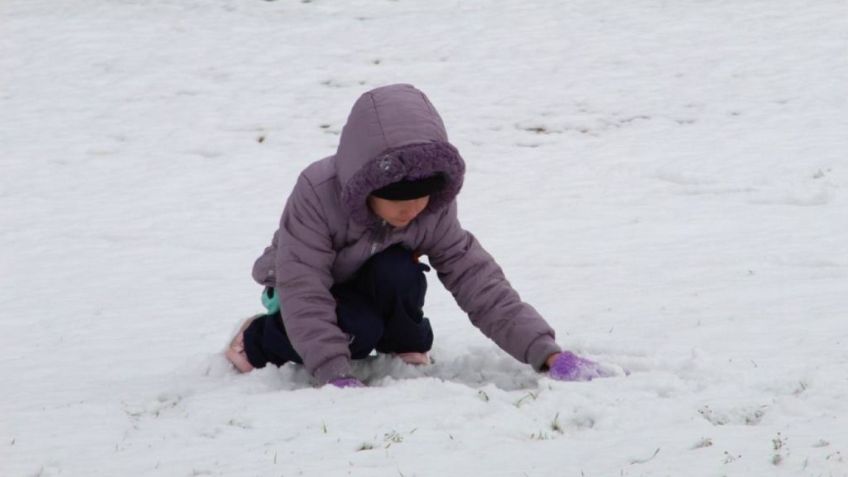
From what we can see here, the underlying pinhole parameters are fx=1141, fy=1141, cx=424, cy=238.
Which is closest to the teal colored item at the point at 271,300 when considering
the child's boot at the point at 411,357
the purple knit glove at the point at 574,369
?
the child's boot at the point at 411,357

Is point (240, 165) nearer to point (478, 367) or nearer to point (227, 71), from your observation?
point (227, 71)

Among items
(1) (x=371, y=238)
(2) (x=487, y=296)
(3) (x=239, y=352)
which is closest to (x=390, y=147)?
(1) (x=371, y=238)

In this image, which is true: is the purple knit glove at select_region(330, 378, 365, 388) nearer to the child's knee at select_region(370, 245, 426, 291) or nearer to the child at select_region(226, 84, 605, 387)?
the child at select_region(226, 84, 605, 387)

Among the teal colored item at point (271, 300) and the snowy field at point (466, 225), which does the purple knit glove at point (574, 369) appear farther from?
the teal colored item at point (271, 300)

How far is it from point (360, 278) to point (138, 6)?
34.2ft

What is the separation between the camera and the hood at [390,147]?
144 inches

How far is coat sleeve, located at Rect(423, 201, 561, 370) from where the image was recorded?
4.13m

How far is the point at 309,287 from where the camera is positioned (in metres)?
4.01

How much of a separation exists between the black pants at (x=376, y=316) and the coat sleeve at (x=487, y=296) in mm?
147

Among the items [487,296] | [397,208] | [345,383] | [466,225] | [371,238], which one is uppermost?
[397,208]

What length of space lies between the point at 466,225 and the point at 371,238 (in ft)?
11.3

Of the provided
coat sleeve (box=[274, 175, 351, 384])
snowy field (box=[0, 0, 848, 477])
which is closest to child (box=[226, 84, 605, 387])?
coat sleeve (box=[274, 175, 351, 384])

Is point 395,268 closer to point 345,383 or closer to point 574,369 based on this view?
point 345,383

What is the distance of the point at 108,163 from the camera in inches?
358
